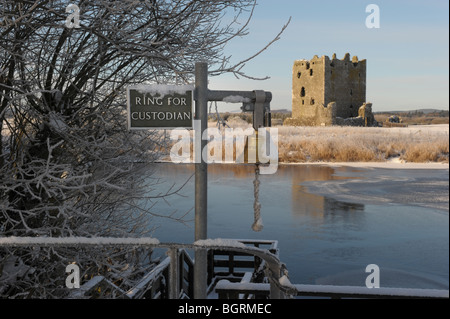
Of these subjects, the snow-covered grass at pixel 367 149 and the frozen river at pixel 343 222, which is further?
the snow-covered grass at pixel 367 149

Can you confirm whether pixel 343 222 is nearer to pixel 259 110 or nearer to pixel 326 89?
pixel 259 110

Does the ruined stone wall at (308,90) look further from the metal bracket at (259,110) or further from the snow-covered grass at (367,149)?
the metal bracket at (259,110)

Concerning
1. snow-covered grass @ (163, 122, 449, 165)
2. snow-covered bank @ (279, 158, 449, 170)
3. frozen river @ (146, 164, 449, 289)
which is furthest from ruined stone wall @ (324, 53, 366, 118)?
frozen river @ (146, 164, 449, 289)

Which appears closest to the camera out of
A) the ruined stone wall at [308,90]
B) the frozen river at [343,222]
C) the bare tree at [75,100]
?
the bare tree at [75,100]

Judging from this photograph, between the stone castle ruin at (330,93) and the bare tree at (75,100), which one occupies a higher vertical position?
the stone castle ruin at (330,93)

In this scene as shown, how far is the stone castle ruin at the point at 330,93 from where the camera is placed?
2313 inches

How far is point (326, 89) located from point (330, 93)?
0.95 meters

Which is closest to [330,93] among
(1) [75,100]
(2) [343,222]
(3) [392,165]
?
(3) [392,165]

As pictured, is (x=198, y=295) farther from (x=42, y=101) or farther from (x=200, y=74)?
(x=42, y=101)

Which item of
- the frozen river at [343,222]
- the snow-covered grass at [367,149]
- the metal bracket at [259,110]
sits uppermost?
the metal bracket at [259,110]

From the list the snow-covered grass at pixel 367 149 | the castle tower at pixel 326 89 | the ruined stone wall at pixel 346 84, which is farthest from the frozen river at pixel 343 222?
the ruined stone wall at pixel 346 84

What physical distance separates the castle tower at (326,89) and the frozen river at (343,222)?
29476mm

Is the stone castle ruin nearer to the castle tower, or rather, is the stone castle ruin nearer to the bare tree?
the castle tower

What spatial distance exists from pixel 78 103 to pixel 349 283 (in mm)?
8289
